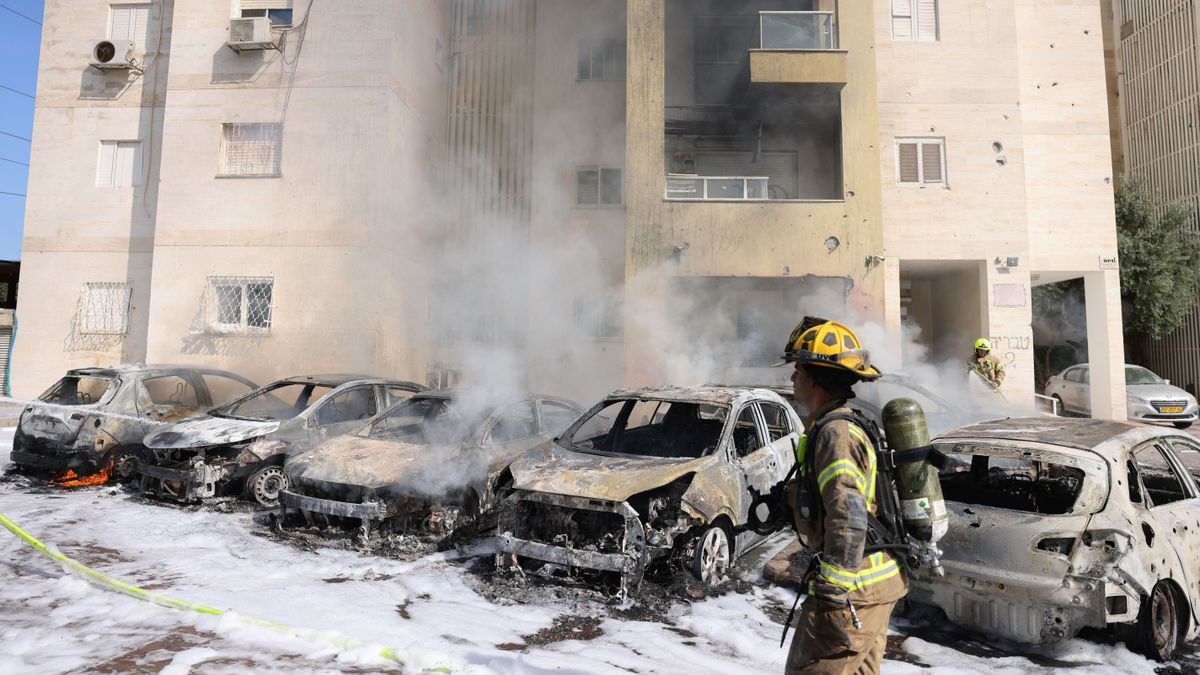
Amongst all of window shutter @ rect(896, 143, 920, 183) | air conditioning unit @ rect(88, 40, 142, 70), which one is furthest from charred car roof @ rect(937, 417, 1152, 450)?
air conditioning unit @ rect(88, 40, 142, 70)

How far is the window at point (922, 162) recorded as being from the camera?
12.5 meters

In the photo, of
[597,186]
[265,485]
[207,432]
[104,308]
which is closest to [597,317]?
[597,186]

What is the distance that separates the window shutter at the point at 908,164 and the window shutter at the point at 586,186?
5.93 m

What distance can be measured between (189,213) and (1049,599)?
1386cm

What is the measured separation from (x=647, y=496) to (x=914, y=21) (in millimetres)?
12626

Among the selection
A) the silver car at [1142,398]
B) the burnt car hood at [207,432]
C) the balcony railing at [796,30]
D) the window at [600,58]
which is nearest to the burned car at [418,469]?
the burnt car hood at [207,432]

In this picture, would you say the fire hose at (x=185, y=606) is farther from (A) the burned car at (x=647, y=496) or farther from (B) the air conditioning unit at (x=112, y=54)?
(B) the air conditioning unit at (x=112, y=54)

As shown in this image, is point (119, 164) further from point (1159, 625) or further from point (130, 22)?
point (1159, 625)

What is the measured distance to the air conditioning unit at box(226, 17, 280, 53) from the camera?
12.0m

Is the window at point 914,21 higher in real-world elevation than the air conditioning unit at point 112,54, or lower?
higher

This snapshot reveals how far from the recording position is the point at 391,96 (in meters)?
12.1

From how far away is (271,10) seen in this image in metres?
12.7

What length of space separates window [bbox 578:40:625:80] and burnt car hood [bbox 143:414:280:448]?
10.1 meters

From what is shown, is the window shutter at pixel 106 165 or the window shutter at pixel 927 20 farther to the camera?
the window shutter at pixel 106 165
